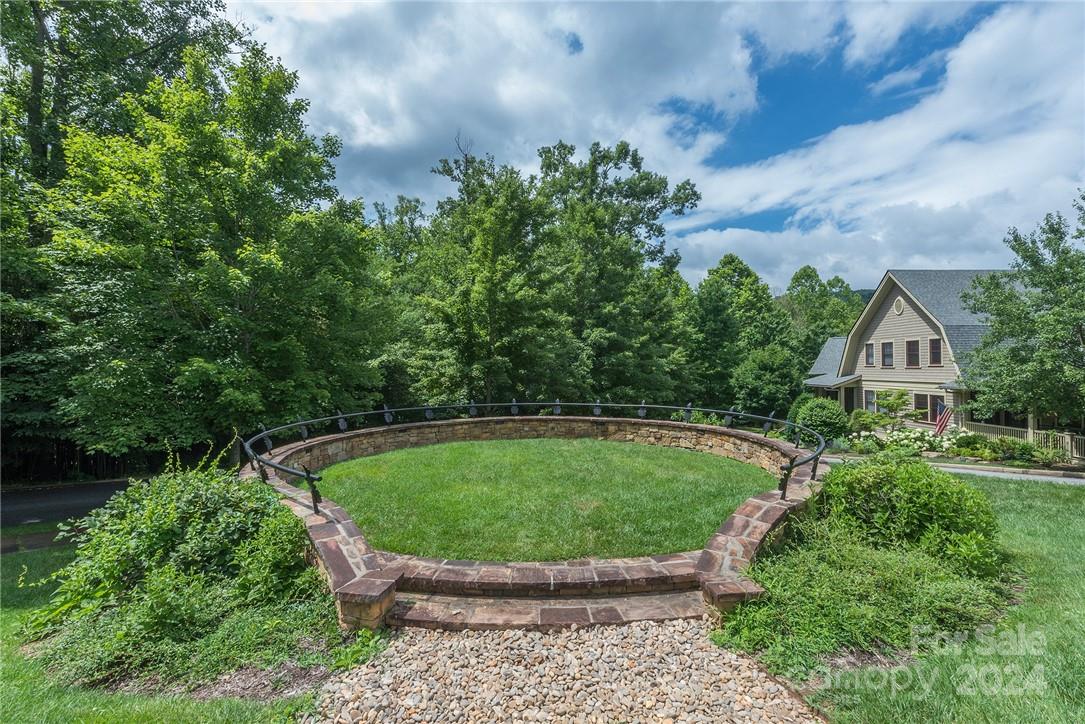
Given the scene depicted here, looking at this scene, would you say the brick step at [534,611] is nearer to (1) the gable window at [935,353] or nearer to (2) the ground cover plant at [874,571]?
(2) the ground cover plant at [874,571]

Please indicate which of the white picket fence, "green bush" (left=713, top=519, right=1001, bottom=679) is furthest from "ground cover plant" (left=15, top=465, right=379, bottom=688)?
the white picket fence

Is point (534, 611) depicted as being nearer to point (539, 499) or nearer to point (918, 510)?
point (539, 499)

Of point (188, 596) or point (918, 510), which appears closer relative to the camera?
point (188, 596)

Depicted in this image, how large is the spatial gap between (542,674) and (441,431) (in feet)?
23.9

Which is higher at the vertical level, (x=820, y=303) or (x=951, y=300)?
(x=820, y=303)

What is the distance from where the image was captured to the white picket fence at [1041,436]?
42.4 ft

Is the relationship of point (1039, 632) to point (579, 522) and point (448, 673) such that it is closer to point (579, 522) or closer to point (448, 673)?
point (579, 522)

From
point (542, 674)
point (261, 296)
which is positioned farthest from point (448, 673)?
point (261, 296)

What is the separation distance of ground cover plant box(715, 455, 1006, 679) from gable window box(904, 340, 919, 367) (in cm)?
1755

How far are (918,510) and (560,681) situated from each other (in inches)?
152

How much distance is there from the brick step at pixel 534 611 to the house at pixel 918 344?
17.2 m

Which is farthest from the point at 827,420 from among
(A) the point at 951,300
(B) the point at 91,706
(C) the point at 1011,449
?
(B) the point at 91,706

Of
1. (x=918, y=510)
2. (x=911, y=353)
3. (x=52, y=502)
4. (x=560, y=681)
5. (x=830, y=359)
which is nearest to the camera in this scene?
(x=560, y=681)

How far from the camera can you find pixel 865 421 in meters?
16.7
